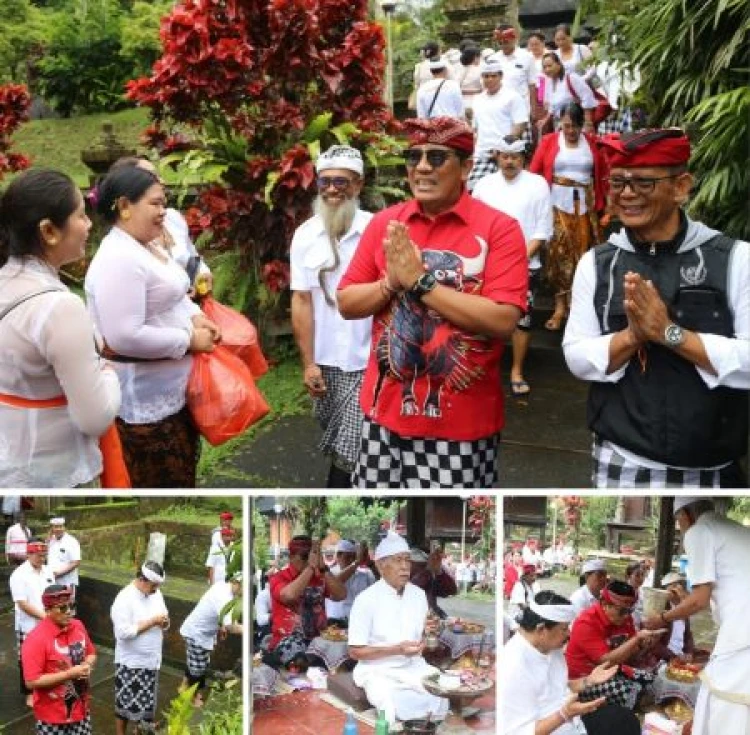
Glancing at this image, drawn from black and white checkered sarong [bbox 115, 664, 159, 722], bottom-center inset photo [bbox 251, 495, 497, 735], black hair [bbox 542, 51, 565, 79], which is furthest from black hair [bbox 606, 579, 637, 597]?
black hair [bbox 542, 51, 565, 79]

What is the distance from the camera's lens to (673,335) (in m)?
2.37

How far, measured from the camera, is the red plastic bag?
3.23 m

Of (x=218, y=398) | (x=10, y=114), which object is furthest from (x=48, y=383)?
(x=10, y=114)

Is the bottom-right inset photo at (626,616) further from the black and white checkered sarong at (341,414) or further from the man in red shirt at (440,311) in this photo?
the black and white checkered sarong at (341,414)

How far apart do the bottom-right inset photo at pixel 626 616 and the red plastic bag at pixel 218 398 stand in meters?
1.54

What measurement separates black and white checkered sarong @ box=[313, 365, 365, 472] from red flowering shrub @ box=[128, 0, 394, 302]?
2.36 metres

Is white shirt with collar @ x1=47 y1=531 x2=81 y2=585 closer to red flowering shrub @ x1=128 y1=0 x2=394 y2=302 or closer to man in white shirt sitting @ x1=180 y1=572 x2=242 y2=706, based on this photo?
man in white shirt sitting @ x1=180 y1=572 x2=242 y2=706

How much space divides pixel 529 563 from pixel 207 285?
2039 millimetres

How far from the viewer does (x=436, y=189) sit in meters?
2.77

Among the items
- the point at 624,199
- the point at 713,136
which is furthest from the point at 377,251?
the point at 713,136

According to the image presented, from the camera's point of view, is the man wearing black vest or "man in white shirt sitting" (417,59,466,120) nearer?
the man wearing black vest

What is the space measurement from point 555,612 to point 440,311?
99 cm

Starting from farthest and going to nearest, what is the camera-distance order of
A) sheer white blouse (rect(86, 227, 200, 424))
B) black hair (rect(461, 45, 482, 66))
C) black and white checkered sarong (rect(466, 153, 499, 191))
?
black hair (rect(461, 45, 482, 66))
black and white checkered sarong (rect(466, 153, 499, 191))
sheer white blouse (rect(86, 227, 200, 424))

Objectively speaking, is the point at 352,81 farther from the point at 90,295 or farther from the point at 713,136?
the point at 90,295
